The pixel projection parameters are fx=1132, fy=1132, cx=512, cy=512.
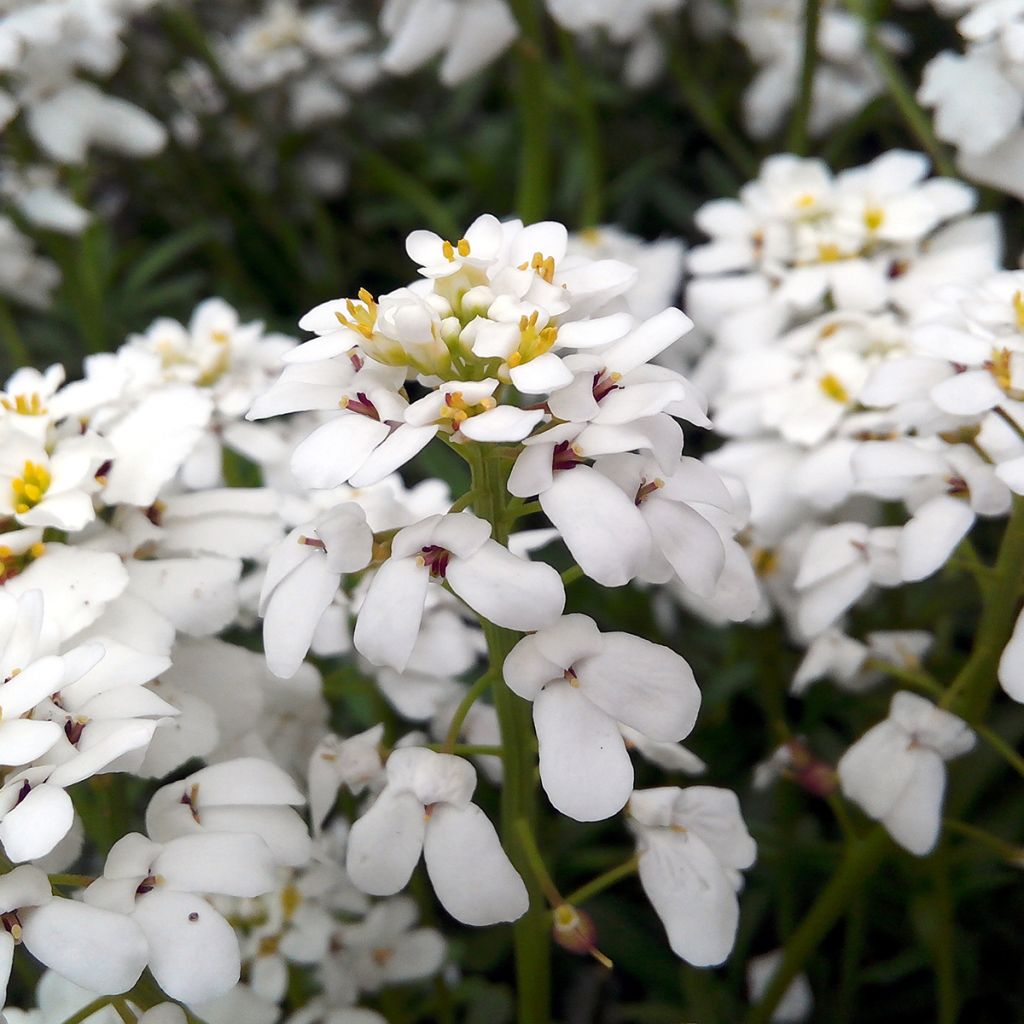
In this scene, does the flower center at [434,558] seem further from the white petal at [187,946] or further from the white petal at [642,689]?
the white petal at [187,946]

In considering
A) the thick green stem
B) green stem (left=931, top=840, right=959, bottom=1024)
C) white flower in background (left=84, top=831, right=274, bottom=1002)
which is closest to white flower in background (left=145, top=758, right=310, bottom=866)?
white flower in background (left=84, top=831, right=274, bottom=1002)

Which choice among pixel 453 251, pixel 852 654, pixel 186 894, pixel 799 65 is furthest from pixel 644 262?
pixel 186 894

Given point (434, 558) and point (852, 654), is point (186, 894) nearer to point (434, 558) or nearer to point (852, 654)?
point (434, 558)

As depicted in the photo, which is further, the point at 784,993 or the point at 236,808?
the point at 784,993

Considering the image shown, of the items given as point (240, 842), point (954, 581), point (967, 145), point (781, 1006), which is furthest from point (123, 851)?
point (967, 145)

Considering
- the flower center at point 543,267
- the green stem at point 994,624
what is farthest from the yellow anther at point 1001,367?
the flower center at point 543,267
